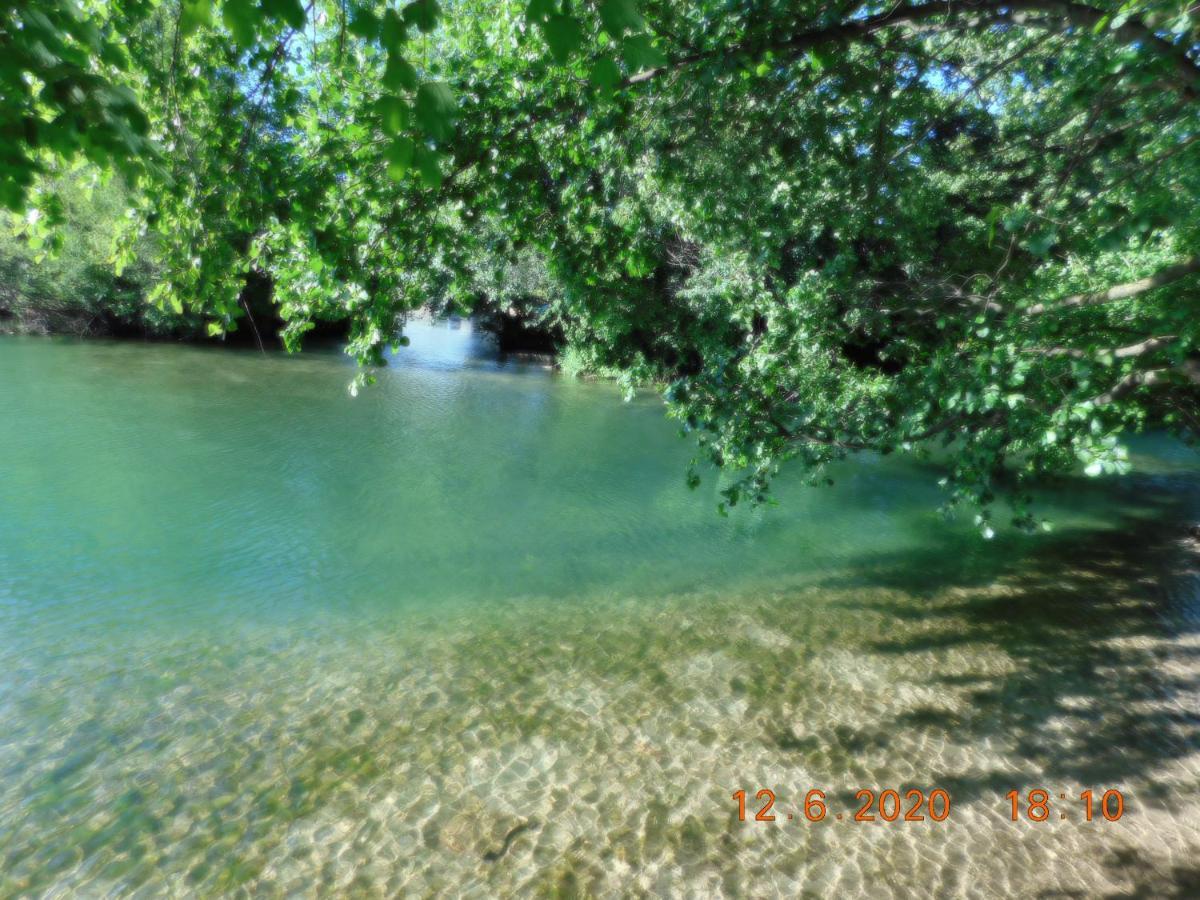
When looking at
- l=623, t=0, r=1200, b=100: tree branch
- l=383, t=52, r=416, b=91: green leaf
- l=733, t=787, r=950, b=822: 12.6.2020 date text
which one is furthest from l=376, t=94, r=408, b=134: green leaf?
l=733, t=787, r=950, b=822: 12.6.2020 date text

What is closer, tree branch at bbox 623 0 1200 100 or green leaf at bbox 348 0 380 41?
green leaf at bbox 348 0 380 41

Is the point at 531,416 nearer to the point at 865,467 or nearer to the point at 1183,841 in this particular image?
the point at 865,467

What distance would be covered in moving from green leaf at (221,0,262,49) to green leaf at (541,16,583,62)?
81 centimetres

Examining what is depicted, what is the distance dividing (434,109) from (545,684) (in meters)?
5.13

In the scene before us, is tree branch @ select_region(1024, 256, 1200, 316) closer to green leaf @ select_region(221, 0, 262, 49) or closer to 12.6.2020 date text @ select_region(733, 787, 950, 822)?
12.6.2020 date text @ select_region(733, 787, 950, 822)

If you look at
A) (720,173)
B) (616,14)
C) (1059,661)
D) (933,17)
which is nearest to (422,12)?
(616,14)

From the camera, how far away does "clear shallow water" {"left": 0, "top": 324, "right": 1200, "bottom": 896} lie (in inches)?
165

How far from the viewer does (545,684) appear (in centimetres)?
604

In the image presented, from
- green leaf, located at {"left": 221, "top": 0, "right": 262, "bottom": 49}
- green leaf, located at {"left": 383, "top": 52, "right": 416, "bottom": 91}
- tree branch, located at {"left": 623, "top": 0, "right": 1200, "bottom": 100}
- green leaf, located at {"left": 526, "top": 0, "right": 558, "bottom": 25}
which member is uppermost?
tree branch, located at {"left": 623, "top": 0, "right": 1200, "bottom": 100}

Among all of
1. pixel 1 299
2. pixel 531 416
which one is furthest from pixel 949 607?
pixel 1 299

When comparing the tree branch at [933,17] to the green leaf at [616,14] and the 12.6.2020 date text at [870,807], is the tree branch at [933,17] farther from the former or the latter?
the 12.6.2020 date text at [870,807]

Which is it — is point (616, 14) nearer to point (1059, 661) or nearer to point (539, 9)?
point (539, 9)

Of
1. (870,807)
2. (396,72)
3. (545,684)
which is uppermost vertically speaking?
(396,72)

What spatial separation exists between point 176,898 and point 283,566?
512cm
